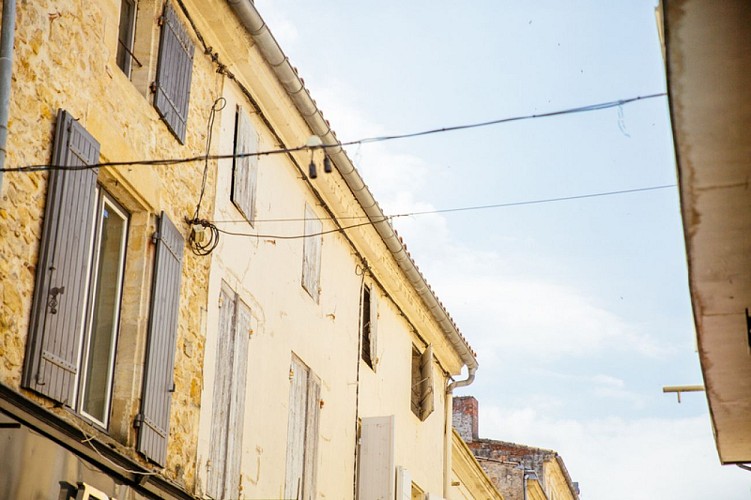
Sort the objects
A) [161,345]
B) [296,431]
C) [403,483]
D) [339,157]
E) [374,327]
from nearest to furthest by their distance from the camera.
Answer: [161,345], [296,431], [339,157], [403,483], [374,327]

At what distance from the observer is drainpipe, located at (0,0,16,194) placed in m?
7.53

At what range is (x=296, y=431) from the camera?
1291cm

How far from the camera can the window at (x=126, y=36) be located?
10.0 metres

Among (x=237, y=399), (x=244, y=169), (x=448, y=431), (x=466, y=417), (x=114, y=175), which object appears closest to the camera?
(x=114, y=175)

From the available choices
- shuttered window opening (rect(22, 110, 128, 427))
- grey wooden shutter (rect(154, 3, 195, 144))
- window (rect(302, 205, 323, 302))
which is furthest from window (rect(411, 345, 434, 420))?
shuttered window opening (rect(22, 110, 128, 427))

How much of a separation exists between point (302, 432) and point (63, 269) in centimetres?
548

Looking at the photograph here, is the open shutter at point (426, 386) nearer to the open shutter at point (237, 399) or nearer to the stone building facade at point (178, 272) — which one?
the stone building facade at point (178, 272)

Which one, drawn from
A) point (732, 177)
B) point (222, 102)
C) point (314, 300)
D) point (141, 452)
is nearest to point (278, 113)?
point (222, 102)

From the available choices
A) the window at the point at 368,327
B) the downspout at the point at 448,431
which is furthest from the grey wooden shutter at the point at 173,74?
the downspout at the point at 448,431

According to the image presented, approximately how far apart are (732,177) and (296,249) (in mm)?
7285

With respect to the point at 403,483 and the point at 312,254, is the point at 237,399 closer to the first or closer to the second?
the point at 312,254

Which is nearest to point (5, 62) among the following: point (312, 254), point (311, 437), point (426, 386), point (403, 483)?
point (312, 254)

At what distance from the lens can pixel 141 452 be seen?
30.1 ft

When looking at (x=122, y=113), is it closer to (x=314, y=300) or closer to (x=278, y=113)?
(x=278, y=113)
